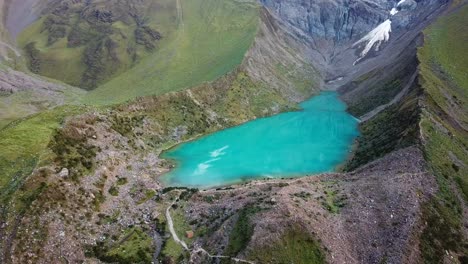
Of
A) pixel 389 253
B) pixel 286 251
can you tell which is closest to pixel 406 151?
pixel 389 253


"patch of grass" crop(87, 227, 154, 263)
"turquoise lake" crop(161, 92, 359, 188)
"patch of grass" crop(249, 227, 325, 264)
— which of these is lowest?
"turquoise lake" crop(161, 92, 359, 188)

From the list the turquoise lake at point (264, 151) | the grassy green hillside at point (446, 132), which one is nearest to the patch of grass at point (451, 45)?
the grassy green hillside at point (446, 132)

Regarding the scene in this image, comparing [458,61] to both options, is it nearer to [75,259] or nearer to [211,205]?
[211,205]

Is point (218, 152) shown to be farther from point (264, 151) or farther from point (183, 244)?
point (183, 244)

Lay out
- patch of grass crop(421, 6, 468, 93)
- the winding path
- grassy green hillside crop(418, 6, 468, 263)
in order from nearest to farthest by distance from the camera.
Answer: the winding path → grassy green hillside crop(418, 6, 468, 263) → patch of grass crop(421, 6, 468, 93)

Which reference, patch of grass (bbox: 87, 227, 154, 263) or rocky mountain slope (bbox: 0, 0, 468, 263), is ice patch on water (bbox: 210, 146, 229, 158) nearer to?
rocky mountain slope (bbox: 0, 0, 468, 263)

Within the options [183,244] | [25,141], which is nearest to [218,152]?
[25,141]

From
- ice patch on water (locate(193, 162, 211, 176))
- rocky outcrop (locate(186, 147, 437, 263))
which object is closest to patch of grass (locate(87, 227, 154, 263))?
rocky outcrop (locate(186, 147, 437, 263))
